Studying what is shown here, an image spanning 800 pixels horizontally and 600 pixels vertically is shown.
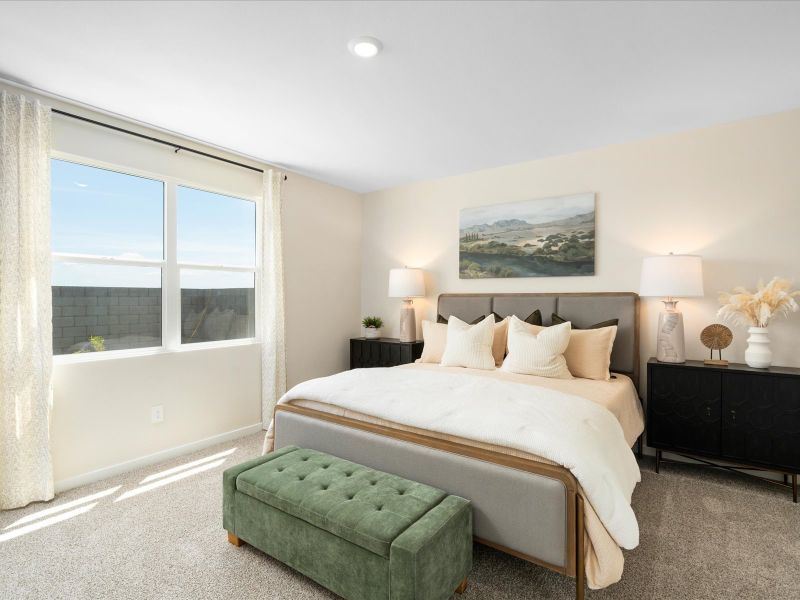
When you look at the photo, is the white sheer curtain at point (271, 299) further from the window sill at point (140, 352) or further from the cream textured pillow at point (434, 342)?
the cream textured pillow at point (434, 342)

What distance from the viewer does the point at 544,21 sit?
1.95 meters

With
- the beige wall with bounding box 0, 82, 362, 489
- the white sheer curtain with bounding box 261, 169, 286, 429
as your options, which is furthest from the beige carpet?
the white sheer curtain with bounding box 261, 169, 286, 429

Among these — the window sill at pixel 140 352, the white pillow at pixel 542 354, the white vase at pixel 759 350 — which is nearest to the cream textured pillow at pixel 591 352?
the white pillow at pixel 542 354

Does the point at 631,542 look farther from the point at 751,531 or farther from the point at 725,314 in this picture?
the point at 725,314

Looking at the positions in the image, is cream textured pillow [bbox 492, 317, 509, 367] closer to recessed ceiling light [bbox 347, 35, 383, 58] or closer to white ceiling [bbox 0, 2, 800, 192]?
white ceiling [bbox 0, 2, 800, 192]

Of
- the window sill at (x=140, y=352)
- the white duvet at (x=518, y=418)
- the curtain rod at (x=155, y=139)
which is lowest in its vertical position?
the white duvet at (x=518, y=418)

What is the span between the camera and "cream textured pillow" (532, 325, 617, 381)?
3.12 meters

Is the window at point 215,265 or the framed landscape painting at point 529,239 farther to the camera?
the framed landscape painting at point 529,239

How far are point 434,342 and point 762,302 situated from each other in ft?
7.74

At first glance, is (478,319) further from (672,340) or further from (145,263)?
(145,263)

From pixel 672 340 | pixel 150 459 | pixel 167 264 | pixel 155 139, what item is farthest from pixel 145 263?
pixel 672 340

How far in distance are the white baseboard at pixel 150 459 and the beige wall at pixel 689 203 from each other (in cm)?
253

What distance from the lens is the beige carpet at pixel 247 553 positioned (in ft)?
6.04

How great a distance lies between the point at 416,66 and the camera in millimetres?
2326
